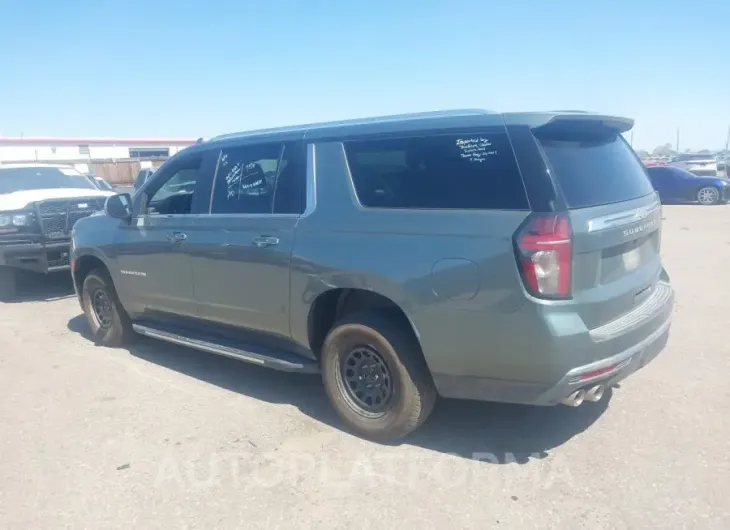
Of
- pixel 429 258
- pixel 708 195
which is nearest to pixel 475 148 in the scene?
pixel 429 258

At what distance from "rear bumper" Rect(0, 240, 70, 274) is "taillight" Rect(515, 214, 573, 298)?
6.98m

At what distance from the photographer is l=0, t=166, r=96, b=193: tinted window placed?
9.59 m

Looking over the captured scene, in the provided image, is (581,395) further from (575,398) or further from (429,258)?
(429,258)

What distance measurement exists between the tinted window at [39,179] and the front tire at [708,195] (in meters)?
18.5

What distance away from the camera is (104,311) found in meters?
6.36

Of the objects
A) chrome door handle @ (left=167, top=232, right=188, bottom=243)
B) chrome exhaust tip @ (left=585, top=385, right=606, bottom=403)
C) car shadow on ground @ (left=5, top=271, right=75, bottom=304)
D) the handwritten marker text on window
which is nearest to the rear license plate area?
chrome exhaust tip @ (left=585, top=385, right=606, bottom=403)

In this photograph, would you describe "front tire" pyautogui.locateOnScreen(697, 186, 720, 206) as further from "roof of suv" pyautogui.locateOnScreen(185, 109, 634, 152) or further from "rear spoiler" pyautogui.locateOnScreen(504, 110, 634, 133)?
"rear spoiler" pyautogui.locateOnScreen(504, 110, 634, 133)

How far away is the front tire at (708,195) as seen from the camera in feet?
67.6

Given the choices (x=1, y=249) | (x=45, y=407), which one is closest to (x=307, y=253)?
(x=45, y=407)

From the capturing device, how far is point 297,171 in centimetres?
444

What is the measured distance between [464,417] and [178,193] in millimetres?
2951

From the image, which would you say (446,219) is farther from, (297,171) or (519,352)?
(297,171)

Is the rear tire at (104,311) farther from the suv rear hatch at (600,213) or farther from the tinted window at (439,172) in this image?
the suv rear hatch at (600,213)

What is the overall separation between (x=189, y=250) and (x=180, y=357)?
1.42 meters
